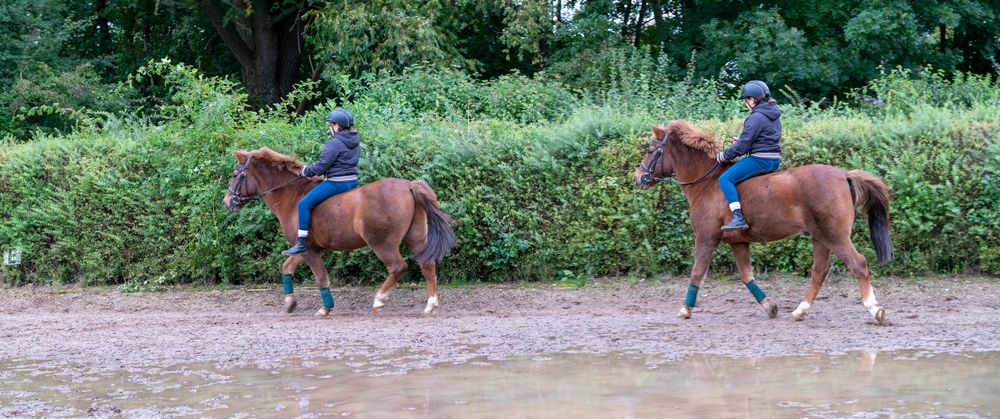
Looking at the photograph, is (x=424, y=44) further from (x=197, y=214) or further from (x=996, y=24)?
(x=996, y=24)

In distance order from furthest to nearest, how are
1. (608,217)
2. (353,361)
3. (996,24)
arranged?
(996,24) < (608,217) < (353,361)

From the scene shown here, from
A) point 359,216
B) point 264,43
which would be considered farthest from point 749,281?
point 264,43

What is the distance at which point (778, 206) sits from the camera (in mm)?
10258

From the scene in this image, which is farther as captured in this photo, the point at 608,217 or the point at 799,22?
the point at 799,22

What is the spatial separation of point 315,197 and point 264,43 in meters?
14.5

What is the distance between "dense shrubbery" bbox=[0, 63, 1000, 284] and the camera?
12.7 metres

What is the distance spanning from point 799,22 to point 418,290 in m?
13.9

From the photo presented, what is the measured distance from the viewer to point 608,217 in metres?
13.4

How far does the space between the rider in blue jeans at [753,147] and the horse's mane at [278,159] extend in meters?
4.92

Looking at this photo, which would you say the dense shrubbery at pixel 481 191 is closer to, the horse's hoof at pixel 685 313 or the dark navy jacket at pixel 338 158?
the dark navy jacket at pixel 338 158

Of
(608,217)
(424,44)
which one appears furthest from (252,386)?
(424,44)

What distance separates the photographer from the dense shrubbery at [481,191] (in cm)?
1269

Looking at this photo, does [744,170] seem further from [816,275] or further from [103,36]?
[103,36]

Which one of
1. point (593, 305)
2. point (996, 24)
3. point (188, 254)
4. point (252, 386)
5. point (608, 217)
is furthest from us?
point (996, 24)
